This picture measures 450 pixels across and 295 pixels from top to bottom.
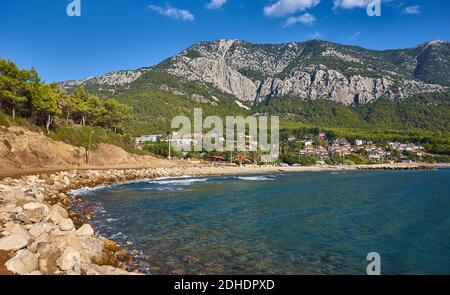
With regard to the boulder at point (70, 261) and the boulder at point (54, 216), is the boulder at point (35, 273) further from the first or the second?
the boulder at point (54, 216)

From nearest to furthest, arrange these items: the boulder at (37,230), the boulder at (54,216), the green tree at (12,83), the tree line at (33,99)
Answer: the boulder at (37,230) → the boulder at (54,216) → the green tree at (12,83) → the tree line at (33,99)

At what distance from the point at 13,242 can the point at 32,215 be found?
5.90 meters

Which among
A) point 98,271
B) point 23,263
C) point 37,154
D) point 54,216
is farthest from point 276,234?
point 37,154

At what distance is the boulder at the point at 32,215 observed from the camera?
18638mm

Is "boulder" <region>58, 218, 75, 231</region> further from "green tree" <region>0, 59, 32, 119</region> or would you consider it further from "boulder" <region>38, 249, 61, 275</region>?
"green tree" <region>0, 59, 32, 119</region>

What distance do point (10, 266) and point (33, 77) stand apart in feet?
193

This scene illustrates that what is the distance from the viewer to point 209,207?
34.0 metres

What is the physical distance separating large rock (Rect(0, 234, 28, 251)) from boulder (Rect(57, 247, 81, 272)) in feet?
7.42

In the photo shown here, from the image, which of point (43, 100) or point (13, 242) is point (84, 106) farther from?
point (13, 242)

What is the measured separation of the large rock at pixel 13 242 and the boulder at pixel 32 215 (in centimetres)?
509

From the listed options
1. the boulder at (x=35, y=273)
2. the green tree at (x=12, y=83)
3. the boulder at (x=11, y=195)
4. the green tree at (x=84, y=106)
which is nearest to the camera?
the boulder at (x=35, y=273)

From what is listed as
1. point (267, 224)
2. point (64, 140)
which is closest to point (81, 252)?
point (267, 224)

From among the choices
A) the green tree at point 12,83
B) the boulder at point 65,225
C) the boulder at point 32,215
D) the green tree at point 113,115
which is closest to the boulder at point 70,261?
the boulder at point 65,225
